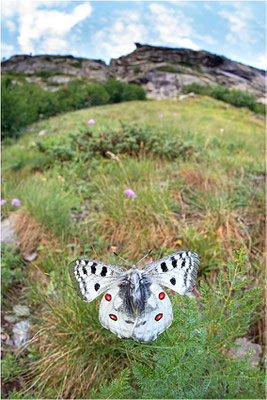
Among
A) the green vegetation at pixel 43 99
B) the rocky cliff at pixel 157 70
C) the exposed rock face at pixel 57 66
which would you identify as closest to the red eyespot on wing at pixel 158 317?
the green vegetation at pixel 43 99

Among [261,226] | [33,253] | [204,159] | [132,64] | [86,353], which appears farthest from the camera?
[132,64]

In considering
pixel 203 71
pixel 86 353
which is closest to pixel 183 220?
pixel 86 353

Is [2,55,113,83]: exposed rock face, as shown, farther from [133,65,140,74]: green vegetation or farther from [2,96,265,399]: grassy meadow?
[2,96,265,399]: grassy meadow

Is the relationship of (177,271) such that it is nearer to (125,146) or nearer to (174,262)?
(174,262)

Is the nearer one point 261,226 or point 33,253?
point 33,253

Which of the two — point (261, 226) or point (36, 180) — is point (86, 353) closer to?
point (261, 226)

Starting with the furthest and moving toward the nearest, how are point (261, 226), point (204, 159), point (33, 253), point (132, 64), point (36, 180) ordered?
point (132, 64) → point (204, 159) → point (36, 180) → point (261, 226) → point (33, 253)

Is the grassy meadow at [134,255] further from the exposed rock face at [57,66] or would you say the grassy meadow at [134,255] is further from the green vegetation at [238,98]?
the exposed rock face at [57,66]
